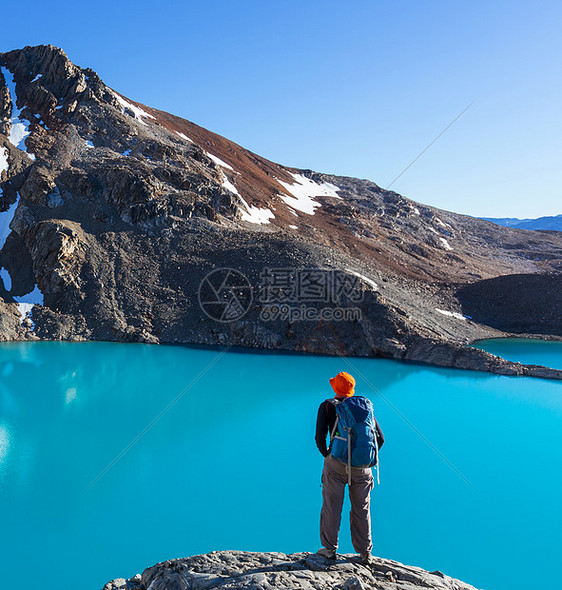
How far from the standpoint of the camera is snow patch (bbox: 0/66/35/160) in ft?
105

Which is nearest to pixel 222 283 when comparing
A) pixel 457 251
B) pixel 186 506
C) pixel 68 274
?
pixel 68 274

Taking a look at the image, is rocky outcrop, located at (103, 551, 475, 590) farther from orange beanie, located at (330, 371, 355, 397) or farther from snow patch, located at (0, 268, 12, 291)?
snow patch, located at (0, 268, 12, 291)

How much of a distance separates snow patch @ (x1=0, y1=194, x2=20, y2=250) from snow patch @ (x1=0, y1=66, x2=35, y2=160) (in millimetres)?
4907

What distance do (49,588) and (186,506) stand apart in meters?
2.62

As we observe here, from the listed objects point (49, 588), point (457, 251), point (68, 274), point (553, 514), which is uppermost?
point (457, 251)

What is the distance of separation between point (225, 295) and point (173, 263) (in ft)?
15.6

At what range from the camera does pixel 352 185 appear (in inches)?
2670

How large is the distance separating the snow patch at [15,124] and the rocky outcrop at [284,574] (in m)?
33.7

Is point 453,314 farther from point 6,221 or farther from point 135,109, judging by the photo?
point 135,109

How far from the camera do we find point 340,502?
476cm

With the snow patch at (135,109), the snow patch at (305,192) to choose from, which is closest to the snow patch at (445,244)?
the snow patch at (305,192)

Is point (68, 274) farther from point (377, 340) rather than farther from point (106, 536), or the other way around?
point (106, 536)

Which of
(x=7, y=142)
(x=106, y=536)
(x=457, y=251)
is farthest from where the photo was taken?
(x=457, y=251)

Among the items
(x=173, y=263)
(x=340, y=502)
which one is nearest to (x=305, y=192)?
(x=173, y=263)
